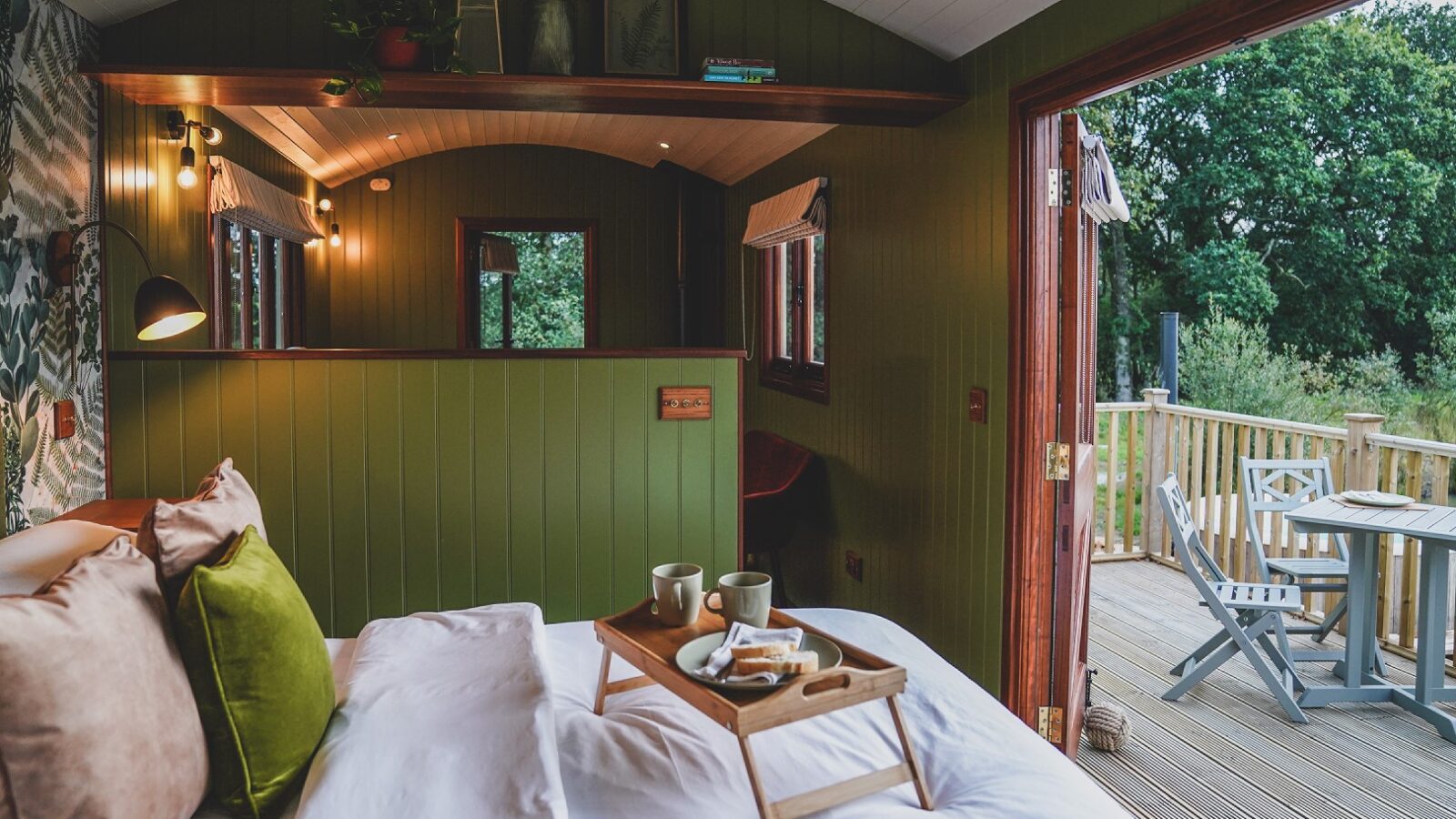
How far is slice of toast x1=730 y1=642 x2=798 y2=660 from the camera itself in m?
1.46

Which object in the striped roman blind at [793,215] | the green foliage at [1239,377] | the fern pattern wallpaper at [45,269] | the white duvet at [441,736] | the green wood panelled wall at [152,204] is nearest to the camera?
the white duvet at [441,736]

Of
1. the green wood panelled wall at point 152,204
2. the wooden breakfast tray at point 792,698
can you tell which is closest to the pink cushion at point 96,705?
the wooden breakfast tray at point 792,698

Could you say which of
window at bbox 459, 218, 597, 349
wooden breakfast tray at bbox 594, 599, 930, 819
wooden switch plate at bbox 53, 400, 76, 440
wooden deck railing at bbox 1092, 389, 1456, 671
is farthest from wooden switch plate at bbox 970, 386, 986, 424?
window at bbox 459, 218, 597, 349

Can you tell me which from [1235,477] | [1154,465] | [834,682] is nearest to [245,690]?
[834,682]

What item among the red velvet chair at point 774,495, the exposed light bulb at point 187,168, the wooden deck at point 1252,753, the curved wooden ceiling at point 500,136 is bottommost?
the wooden deck at point 1252,753

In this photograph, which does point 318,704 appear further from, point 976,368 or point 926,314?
point 926,314

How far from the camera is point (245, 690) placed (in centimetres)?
137

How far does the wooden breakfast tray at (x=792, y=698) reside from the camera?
1.35 m

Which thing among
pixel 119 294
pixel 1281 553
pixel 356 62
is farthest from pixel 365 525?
pixel 1281 553

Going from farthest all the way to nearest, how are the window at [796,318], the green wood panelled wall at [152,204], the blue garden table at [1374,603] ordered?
1. the window at [796,318]
2. the blue garden table at [1374,603]
3. the green wood panelled wall at [152,204]

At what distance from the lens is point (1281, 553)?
5094 millimetres

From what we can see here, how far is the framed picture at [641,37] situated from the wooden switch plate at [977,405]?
145 cm

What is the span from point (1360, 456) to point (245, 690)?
15.6ft

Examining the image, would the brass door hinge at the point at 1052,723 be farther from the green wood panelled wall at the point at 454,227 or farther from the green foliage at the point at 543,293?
the green foliage at the point at 543,293
